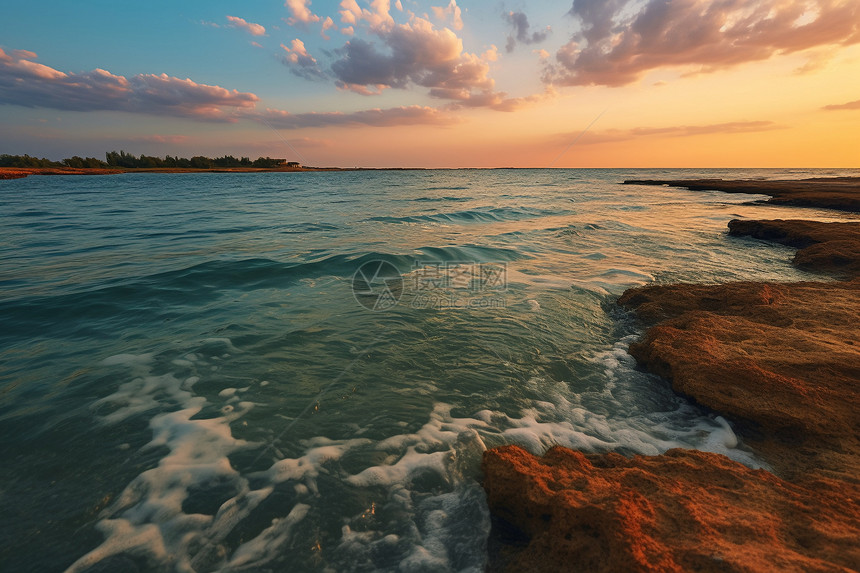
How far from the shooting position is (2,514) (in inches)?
115

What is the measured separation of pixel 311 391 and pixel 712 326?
5.90m

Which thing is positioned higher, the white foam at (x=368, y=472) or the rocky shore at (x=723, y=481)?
the rocky shore at (x=723, y=481)

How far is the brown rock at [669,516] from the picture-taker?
195 centimetres

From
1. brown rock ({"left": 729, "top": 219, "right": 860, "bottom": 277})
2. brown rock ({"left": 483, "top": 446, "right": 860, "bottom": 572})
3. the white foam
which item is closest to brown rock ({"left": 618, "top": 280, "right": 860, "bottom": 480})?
the white foam

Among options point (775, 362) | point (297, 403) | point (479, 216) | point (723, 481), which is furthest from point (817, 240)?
point (297, 403)

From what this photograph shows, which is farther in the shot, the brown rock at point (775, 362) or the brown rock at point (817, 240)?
the brown rock at point (817, 240)

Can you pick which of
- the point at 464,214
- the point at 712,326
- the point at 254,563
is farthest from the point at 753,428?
the point at 464,214

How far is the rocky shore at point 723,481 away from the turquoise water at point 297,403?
33cm

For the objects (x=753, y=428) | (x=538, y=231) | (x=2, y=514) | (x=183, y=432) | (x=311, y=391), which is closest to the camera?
(x=2, y=514)

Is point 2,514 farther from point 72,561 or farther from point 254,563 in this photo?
point 254,563

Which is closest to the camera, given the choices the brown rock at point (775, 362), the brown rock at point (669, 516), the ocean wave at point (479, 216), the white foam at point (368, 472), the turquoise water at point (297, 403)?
the brown rock at point (669, 516)

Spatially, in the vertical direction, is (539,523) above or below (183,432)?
above

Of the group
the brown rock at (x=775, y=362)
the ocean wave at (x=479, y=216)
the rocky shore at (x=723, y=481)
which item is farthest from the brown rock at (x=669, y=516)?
the ocean wave at (x=479, y=216)

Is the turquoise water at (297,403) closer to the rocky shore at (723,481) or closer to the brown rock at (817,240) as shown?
the rocky shore at (723,481)
